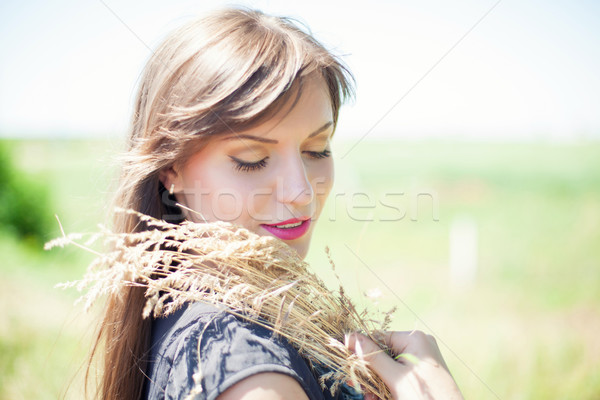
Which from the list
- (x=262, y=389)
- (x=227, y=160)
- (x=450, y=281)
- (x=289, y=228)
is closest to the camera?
(x=262, y=389)

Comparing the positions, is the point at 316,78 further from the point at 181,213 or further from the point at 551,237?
the point at 551,237

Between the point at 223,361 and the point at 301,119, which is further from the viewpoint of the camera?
the point at 301,119

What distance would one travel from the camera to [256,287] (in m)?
1.54

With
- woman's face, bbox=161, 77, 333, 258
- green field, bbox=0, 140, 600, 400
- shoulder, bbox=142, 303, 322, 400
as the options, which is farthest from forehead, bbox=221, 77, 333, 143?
shoulder, bbox=142, 303, 322, 400

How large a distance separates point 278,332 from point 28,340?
5206mm

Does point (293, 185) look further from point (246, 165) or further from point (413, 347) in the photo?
point (413, 347)

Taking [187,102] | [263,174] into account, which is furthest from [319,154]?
[187,102]

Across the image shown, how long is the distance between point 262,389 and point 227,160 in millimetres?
865

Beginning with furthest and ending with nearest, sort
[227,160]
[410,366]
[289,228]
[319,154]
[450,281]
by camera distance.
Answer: [450,281]
[319,154]
[289,228]
[227,160]
[410,366]

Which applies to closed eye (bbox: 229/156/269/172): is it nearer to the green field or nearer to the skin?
the skin

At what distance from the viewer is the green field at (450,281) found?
15.2 ft

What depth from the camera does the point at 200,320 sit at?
1456mm

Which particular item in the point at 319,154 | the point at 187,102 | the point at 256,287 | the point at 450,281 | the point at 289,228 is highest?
the point at 187,102

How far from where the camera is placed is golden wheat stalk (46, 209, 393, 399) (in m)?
1.46
